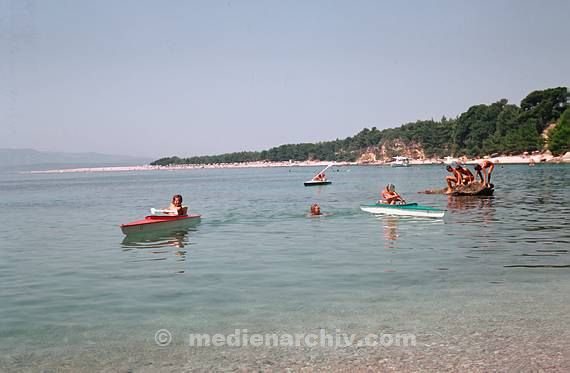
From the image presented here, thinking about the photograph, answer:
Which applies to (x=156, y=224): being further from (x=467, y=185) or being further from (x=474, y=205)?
(x=467, y=185)

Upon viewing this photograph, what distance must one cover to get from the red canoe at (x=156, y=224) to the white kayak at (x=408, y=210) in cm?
1181

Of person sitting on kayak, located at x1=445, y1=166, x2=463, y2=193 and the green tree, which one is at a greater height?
the green tree

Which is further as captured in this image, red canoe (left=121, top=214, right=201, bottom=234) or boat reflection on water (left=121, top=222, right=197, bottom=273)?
red canoe (left=121, top=214, right=201, bottom=234)

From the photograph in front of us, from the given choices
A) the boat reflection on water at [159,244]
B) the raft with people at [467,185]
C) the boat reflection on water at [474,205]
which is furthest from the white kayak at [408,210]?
the raft with people at [467,185]

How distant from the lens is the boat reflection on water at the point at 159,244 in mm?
22967

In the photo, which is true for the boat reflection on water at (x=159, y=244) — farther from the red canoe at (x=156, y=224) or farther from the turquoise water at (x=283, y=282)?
the red canoe at (x=156, y=224)

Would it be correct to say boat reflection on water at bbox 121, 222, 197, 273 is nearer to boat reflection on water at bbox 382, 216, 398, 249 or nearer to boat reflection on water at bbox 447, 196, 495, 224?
boat reflection on water at bbox 382, 216, 398, 249

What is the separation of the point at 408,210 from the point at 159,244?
14.9 m

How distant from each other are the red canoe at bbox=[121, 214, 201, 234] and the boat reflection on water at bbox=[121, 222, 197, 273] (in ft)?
1.12

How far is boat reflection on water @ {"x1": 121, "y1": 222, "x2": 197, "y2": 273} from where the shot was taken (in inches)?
904

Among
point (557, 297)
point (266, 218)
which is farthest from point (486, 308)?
point (266, 218)

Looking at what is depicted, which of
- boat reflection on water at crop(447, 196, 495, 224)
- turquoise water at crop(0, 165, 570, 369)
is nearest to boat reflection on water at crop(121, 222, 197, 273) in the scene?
turquoise water at crop(0, 165, 570, 369)

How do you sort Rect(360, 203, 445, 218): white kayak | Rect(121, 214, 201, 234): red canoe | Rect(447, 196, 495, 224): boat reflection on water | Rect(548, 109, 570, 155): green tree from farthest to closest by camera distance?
1. Rect(548, 109, 570, 155): green tree
2. Rect(447, 196, 495, 224): boat reflection on water
3. Rect(360, 203, 445, 218): white kayak
4. Rect(121, 214, 201, 234): red canoe

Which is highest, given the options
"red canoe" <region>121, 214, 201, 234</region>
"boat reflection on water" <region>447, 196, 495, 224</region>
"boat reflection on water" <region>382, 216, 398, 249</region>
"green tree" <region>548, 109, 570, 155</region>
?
"green tree" <region>548, 109, 570, 155</region>
